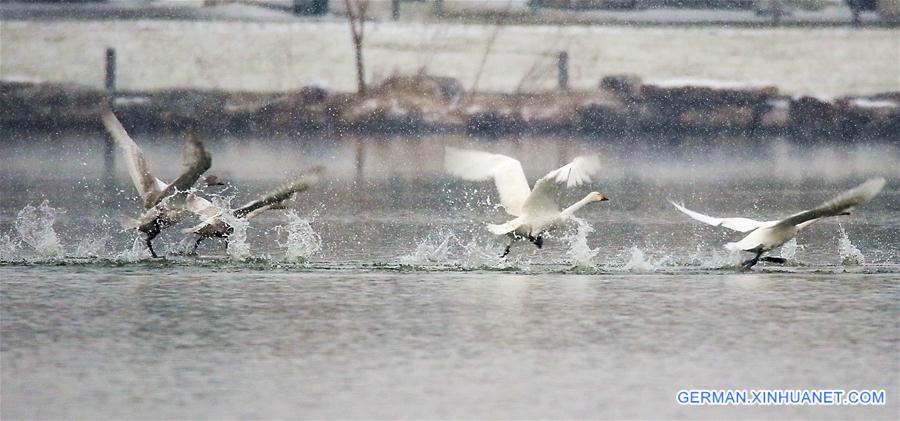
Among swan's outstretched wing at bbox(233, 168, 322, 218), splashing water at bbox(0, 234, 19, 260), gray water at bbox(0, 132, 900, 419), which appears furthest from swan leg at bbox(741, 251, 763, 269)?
splashing water at bbox(0, 234, 19, 260)

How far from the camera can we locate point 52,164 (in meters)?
30.5

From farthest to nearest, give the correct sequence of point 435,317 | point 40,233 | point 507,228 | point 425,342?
1. point 40,233
2. point 507,228
3. point 435,317
4. point 425,342

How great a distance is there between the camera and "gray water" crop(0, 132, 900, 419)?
990cm

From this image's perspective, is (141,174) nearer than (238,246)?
Yes

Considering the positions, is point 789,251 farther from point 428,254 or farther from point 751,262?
point 428,254

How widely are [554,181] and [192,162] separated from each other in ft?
9.42

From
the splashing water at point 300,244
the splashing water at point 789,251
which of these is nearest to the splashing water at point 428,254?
the splashing water at point 300,244

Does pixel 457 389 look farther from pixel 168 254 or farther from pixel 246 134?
pixel 246 134

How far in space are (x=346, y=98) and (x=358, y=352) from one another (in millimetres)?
34556

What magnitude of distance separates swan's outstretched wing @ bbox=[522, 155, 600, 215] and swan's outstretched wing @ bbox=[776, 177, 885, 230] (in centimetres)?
157

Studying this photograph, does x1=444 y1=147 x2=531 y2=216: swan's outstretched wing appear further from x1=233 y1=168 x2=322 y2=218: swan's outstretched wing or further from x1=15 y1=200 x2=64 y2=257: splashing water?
x1=15 y1=200 x2=64 y2=257: splashing water

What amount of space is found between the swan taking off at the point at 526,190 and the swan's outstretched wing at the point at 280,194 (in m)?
1.35

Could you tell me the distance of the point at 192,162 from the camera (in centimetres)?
1457

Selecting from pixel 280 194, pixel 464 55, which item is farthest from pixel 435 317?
pixel 464 55
